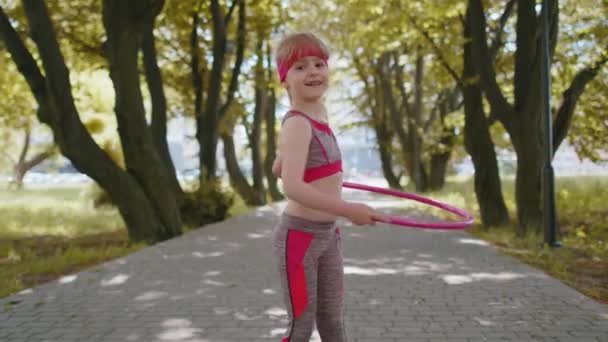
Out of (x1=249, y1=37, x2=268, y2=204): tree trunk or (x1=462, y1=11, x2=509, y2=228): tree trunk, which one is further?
(x1=249, y1=37, x2=268, y2=204): tree trunk

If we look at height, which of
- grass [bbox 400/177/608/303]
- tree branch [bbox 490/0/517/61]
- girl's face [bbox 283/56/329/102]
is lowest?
grass [bbox 400/177/608/303]

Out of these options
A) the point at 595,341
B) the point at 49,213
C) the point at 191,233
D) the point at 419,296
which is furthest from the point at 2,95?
the point at 595,341

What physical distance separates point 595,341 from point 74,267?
23.5 feet

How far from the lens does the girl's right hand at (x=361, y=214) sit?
2.73m

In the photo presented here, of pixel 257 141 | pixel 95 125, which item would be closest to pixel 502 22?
pixel 257 141

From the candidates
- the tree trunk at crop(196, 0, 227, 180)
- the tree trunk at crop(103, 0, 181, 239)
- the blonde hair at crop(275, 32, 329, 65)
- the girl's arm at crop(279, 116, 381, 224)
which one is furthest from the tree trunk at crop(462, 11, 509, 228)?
the girl's arm at crop(279, 116, 381, 224)

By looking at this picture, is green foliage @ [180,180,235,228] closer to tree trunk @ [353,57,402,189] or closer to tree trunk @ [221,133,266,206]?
tree trunk @ [221,133,266,206]

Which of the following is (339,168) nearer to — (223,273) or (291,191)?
(291,191)

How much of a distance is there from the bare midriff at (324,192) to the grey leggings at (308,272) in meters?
0.03

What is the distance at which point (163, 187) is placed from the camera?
12.9m

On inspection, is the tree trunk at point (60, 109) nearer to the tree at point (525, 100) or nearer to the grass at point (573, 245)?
the grass at point (573, 245)

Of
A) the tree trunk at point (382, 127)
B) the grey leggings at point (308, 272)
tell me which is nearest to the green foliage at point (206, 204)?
the grey leggings at point (308, 272)

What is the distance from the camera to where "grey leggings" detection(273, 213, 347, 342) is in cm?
304

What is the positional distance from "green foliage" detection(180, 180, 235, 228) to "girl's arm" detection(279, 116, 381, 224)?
13.8 meters
